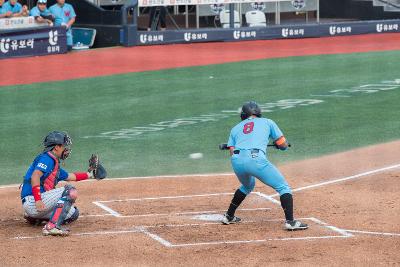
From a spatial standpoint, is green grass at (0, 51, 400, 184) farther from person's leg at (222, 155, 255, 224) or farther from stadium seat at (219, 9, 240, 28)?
stadium seat at (219, 9, 240, 28)

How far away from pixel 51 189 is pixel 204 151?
550cm

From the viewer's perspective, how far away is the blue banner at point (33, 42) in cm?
2923

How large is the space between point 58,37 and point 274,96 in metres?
10.1

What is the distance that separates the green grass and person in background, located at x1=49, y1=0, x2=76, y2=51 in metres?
4.87

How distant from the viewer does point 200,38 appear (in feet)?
110

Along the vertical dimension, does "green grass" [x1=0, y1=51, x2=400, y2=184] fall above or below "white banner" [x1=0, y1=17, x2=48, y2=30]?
below

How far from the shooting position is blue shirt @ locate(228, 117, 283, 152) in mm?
11727

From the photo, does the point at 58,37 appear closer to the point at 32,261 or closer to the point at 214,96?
the point at 214,96

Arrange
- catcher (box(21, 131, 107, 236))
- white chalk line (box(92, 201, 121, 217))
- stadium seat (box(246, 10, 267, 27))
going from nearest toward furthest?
catcher (box(21, 131, 107, 236)), white chalk line (box(92, 201, 121, 217)), stadium seat (box(246, 10, 267, 27))

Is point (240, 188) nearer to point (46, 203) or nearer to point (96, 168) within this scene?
point (96, 168)

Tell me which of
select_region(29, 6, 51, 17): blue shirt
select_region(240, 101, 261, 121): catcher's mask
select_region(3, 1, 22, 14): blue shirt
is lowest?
select_region(240, 101, 261, 121): catcher's mask

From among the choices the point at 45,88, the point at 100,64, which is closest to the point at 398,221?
the point at 45,88

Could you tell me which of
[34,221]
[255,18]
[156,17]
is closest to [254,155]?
[34,221]

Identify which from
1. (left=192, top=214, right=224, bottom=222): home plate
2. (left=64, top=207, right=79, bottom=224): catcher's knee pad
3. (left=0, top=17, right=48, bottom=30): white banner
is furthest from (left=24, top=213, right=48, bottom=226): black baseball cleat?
(left=0, top=17, right=48, bottom=30): white banner
